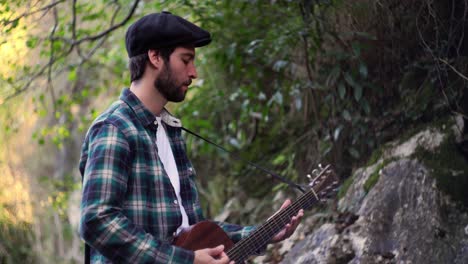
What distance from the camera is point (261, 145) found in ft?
21.3

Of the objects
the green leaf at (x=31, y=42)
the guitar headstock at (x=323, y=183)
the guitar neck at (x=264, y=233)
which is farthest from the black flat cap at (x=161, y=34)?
the green leaf at (x=31, y=42)

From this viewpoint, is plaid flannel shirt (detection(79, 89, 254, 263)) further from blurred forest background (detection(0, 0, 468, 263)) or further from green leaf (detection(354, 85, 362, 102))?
green leaf (detection(354, 85, 362, 102))

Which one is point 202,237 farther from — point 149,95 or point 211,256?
point 149,95

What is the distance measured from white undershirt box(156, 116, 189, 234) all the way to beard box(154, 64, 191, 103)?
0.12m

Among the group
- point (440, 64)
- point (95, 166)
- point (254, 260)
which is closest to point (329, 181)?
point (95, 166)

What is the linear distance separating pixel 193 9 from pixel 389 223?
2.19 meters

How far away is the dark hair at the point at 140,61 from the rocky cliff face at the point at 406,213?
2082 mm

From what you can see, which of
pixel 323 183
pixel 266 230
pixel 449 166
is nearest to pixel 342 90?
pixel 449 166

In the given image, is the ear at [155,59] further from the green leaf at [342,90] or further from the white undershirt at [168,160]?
the green leaf at [342,90]

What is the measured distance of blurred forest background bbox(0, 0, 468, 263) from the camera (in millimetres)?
4723

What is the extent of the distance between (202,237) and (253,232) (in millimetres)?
293

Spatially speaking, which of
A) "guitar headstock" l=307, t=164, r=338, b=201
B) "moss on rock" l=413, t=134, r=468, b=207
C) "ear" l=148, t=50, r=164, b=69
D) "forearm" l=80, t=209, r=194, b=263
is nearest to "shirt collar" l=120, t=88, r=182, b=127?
"ear" l=148, t=50, r=164, b=69

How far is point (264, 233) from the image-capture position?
301 centimetres

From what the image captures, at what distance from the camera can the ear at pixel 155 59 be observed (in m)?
2.78
